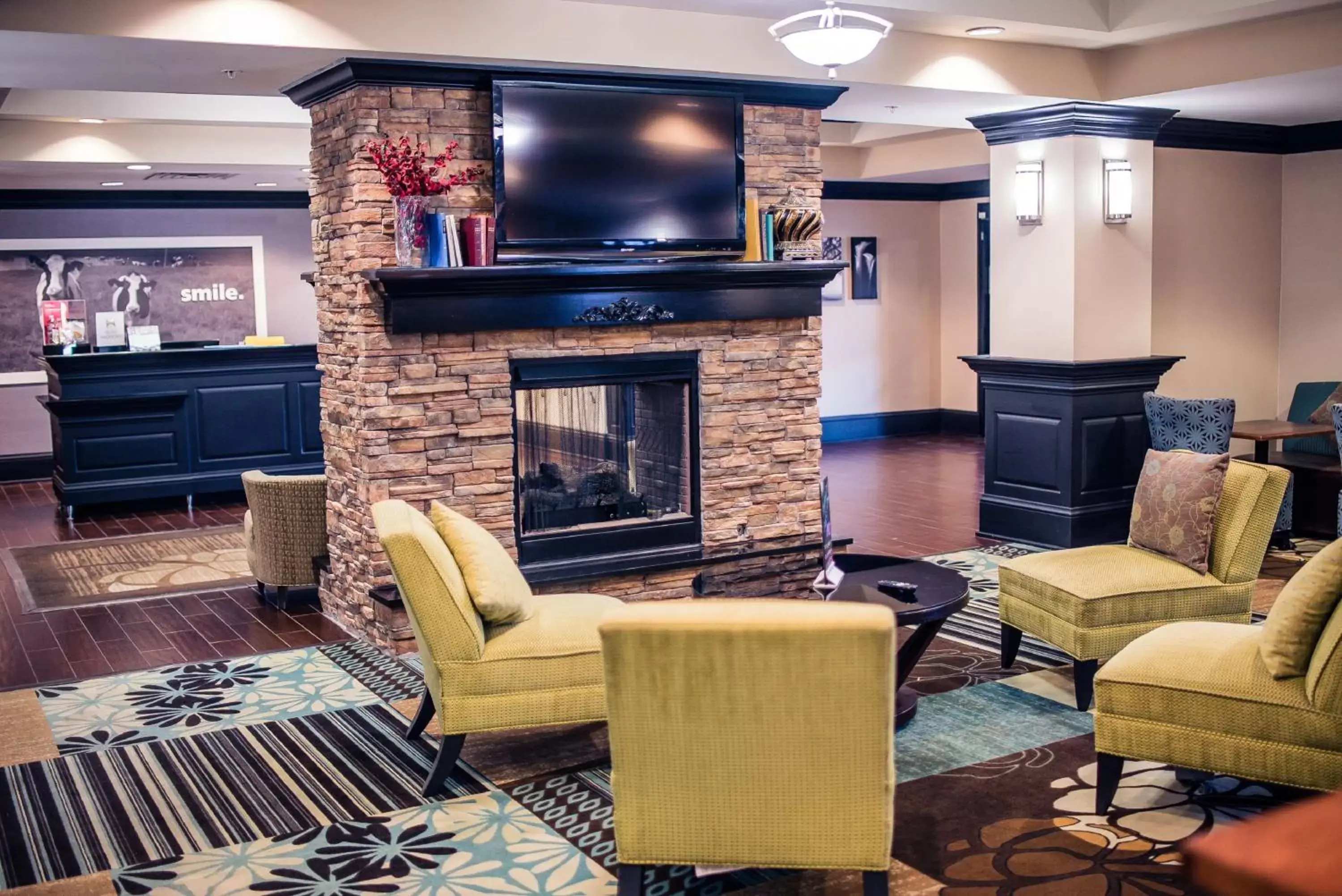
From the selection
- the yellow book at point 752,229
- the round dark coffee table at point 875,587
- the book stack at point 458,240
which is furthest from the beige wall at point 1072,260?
the book stack at point 458,240

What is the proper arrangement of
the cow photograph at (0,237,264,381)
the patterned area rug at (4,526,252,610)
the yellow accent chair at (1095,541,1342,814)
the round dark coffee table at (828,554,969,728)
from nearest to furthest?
the yellow accent chair at (1095,541,1342,814), the round dark coffee table at (828,554,969,728), the patterned area rug at (4,526,252,610), the cow photograph at (0,237,264,381)

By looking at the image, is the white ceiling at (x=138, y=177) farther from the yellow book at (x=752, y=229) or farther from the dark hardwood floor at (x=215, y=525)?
the yellow book at (x=752, y=229)

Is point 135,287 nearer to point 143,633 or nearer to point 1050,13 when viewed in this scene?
point 143,633

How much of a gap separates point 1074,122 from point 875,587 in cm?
412

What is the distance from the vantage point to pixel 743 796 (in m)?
3.06

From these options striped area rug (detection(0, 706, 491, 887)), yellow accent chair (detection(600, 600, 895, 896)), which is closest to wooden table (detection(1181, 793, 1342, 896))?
yellow accent chair (detection(600, 600, 895, 896))

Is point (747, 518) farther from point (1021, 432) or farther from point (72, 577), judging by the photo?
point (72, 577)

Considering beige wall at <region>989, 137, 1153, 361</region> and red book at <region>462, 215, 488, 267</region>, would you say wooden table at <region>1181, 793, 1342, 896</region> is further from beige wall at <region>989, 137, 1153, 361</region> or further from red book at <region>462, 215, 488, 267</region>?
beige wall at <region>989, 137, 1153, 361</region>

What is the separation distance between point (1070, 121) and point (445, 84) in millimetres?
3833

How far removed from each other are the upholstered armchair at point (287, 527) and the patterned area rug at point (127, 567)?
713mm

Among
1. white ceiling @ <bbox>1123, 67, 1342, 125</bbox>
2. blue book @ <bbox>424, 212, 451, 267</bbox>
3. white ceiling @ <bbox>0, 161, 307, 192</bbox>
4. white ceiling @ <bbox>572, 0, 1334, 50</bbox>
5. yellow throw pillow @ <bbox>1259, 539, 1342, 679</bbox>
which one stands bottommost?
yellow throw pillow @ <bbox>1259, 539, 1342, 679</bbox>

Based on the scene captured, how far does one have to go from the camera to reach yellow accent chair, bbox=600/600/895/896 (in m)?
2.91

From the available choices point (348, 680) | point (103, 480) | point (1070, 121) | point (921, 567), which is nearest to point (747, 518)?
point (921, 567)

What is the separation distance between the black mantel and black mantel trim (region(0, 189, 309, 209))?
7.54m
